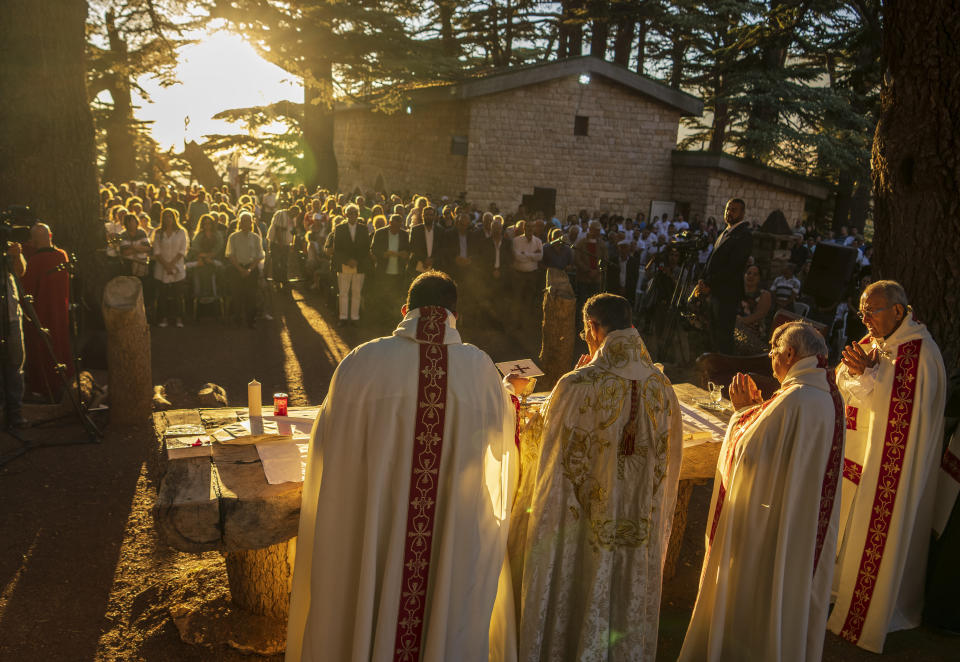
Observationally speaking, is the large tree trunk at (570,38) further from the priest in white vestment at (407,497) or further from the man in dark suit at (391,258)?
the priest in white vestment at (407,497)

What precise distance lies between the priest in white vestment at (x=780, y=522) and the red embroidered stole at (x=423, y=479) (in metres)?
1.45

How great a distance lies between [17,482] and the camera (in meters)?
5.92

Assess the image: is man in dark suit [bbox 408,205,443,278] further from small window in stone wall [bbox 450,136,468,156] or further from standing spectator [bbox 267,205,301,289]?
small window in stone wall [bbox 450,136,468,156]

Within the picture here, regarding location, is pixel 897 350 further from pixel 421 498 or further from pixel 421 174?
pixel 421 174

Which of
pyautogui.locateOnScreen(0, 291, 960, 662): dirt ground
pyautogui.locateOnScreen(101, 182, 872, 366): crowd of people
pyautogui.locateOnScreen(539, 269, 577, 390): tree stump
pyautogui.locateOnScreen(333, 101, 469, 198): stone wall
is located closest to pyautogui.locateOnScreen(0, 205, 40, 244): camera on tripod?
pyautogui.locateOnScreen(0, 291, 960, 662): dirt ground

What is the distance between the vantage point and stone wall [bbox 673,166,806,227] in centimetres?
2383

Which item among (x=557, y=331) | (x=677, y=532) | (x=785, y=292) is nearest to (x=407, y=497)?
(x=677, y=532)

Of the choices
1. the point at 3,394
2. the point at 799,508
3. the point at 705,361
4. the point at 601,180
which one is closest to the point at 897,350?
the point at 799,508

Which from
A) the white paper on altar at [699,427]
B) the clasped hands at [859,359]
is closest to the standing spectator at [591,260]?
the white paper on altar at [699,427]

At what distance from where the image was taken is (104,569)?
15.6 ft

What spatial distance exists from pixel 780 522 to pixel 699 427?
1.23 meters

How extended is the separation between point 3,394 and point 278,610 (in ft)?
14.5

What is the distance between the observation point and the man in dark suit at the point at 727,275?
8289mm

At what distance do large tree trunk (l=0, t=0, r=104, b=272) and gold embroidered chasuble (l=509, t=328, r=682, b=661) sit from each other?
8.98 metres
